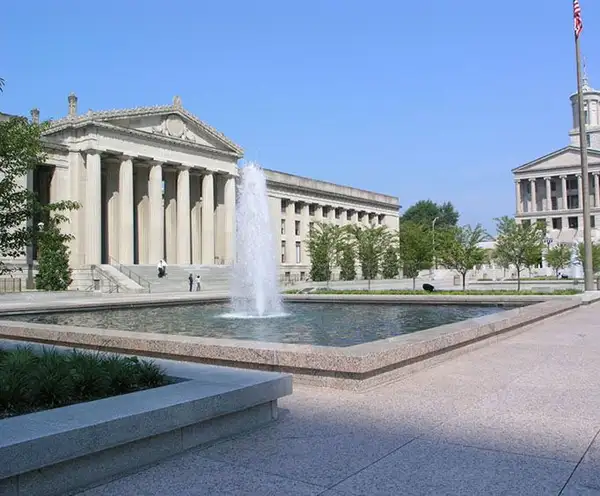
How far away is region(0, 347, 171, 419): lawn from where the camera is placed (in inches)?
216

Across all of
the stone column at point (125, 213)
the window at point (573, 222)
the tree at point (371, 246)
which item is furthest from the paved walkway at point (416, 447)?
the window at point (573, 222)

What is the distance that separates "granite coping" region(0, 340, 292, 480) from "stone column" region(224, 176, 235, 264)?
184 feet

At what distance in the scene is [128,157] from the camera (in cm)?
5262

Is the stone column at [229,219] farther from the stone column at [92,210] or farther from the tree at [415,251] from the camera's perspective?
the tree at [415,251]

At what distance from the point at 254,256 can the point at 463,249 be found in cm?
1668

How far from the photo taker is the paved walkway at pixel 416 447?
450 centimetres

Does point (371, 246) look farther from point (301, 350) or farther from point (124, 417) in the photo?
point (124, 417)

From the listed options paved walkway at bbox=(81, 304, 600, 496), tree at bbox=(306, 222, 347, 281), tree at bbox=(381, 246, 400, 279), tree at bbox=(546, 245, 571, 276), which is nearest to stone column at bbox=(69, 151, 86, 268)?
tree at bbox=(306, 222, 347, 281)

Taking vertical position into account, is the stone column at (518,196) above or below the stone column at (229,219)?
above

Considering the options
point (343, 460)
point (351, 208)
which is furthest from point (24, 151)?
point (351, 208)

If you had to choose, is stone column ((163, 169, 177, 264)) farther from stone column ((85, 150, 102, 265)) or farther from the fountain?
the fountain

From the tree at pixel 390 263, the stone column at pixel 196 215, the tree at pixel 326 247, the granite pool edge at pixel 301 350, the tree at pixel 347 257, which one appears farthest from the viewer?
the stone column at pixel 196 215

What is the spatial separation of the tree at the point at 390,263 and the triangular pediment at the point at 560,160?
62684 millimetres

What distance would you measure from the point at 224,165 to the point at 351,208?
2960 cm
